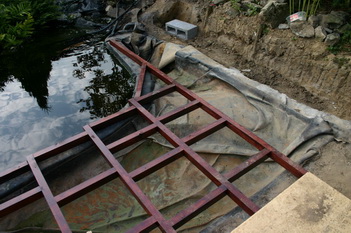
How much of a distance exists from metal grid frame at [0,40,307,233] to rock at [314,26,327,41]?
2.06m

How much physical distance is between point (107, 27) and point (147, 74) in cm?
282

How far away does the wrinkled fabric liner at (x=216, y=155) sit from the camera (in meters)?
3.08

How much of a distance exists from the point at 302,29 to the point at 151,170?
10.8ft

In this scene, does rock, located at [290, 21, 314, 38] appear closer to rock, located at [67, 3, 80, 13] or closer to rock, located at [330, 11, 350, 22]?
rock, located at [330, 11, 350, 22]

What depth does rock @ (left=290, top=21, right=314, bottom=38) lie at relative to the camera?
4176 mm

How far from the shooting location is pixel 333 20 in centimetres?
413

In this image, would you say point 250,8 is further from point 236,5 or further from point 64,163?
point 64,163

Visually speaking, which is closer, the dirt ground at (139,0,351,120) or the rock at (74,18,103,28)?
the dirt ground at (139,0,351,120)

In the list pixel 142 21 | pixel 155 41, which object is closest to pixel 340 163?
pixel 155 41

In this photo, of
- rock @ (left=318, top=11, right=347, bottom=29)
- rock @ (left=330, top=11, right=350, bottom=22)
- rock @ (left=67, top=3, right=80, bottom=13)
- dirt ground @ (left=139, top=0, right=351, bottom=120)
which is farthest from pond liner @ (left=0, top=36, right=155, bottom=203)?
rock @ (left=67, top=3, right=80, bottom=13)

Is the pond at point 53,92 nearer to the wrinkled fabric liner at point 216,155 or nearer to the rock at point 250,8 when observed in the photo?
the wrinkled fabric liner at point 216,155

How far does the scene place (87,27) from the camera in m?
6.89

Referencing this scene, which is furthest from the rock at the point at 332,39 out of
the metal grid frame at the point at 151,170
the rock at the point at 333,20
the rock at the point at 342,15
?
the metal grid frame at the point at 151,170

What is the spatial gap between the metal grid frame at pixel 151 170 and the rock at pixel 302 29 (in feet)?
6.54
